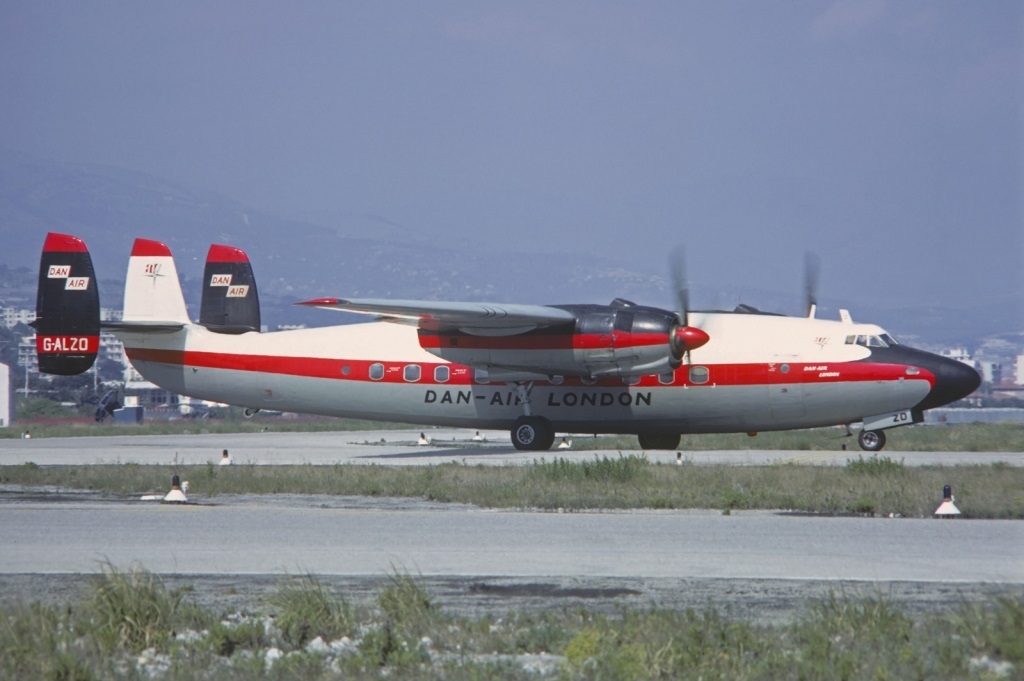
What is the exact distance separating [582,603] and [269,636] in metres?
2.87

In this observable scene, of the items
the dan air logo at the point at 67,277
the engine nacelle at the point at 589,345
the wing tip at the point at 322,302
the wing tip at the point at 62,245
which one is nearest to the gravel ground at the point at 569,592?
the wing tip at the point at 322,302

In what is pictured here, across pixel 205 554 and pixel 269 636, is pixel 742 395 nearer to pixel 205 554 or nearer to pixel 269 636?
pixel 205 554

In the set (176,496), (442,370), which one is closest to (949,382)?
(442,370)

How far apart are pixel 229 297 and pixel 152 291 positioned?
221 cm

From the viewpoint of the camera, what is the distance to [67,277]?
3212 cm

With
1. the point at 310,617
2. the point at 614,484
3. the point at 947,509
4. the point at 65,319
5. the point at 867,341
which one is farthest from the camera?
the point at 65,319

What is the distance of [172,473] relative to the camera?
939 inches

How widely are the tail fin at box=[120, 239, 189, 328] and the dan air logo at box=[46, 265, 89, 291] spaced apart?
2.43 meters

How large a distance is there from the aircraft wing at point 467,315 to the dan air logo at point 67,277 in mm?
8666

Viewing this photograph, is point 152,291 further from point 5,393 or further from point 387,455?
point 5,393

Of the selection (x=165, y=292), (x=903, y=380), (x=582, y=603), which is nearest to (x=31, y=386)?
(x=165, y=292)

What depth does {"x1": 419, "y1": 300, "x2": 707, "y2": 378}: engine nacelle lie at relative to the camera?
29375mm

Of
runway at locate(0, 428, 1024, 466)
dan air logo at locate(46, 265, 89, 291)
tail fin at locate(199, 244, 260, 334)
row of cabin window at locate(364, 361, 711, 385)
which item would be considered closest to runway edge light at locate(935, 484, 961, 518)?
runway at locate(0, 428, 1024, 466)

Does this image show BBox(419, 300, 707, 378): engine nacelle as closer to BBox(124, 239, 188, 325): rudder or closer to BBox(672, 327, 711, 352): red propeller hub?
BBox(672, 327, 711, 352): red propeller hub
